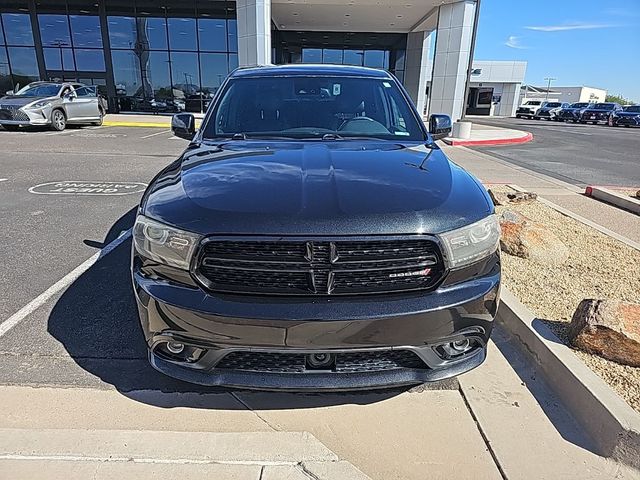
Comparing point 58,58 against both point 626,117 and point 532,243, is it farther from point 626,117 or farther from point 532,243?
point 626,117

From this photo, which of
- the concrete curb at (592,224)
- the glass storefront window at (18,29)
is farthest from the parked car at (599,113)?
the glass storefront window at (18,29)

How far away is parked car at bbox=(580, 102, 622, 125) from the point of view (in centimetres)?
3566

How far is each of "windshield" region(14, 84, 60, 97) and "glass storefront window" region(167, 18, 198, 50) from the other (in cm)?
977

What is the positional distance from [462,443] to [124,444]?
1661mm

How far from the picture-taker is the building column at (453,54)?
17688 millimetres

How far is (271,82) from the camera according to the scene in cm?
378

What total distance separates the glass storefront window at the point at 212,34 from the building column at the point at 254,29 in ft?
27.0

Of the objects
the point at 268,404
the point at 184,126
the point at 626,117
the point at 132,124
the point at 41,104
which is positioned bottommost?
the point at 268,404

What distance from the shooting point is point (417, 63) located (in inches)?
1092

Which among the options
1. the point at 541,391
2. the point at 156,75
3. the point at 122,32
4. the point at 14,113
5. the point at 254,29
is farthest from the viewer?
the point at 156,75

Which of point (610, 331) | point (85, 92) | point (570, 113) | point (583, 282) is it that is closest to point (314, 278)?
point (610, 331)

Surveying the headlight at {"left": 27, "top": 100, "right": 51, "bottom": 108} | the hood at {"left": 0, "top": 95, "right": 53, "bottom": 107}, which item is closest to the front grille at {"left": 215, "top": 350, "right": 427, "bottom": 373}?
the headlight at {"left": 27, "top": 100, "right": 51, "bottom": 108}

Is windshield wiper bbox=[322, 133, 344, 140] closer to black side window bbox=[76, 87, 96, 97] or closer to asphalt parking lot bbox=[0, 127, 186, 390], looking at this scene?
asphalt parking lot bbox=[0, 127, 186, 390]

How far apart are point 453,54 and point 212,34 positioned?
14165 millimetres
